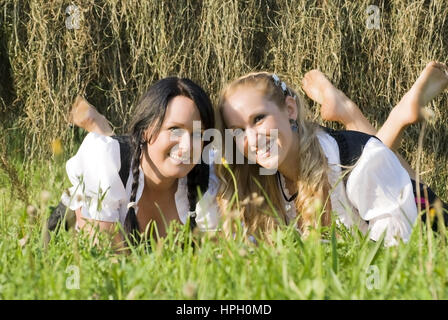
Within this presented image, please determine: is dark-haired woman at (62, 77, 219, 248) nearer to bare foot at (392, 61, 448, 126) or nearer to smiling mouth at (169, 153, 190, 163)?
smiling mouth at (169, 153, 190, 163)

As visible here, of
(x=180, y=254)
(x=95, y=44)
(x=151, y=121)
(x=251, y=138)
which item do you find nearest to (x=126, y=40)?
(x=95, y=44)

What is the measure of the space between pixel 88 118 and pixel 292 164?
0.76m

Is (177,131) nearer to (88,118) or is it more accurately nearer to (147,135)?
(147,135)

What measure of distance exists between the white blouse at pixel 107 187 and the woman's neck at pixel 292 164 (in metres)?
0.18

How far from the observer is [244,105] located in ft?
5.92

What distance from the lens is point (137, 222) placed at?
1.81 meters

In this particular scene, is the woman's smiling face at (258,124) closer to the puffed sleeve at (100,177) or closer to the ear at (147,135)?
the ear at (147,135)

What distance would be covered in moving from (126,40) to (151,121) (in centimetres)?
79

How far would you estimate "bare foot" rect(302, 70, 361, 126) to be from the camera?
2.33 meters

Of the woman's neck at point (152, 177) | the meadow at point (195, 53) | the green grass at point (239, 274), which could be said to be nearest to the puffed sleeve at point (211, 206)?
the woman's neck at point (152, 177)

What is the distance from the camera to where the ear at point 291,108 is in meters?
1.91

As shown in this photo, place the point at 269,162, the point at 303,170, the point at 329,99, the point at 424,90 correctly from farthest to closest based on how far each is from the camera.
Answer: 1. the point at 329,99
2. the point at 424,90
3. the point at 303,170
4. the point at 269,162

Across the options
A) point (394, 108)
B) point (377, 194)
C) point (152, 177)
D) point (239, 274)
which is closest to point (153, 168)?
point (152, 177)

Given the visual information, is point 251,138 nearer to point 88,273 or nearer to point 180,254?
point 180,254
